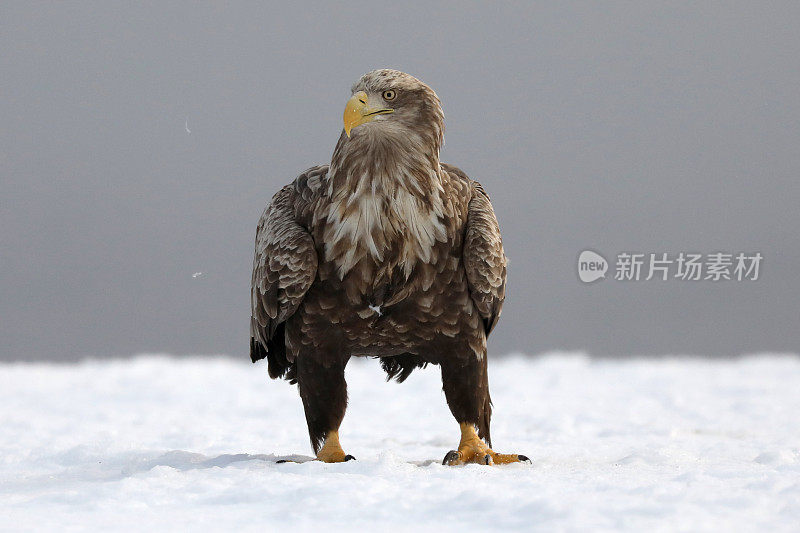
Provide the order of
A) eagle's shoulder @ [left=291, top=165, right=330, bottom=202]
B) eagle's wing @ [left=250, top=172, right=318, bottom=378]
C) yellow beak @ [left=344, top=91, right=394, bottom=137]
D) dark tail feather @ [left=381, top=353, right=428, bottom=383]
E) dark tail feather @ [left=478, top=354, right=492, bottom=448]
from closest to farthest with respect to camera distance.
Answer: yellow beak @ [left=344, top=91, right=394, bottom=137] → eagle's wing @ [left=250, top=172, right=318, bottom=378] → eagle's shoulder @ [left=291, top=165, right=330, bottom=202] → dark tail feather @ [left=478, top=354, right=492, bottom=448] → dark tail feather @ [left=381, top=353, right=428, bottom=383]

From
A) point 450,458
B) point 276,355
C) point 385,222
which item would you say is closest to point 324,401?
point 276,355

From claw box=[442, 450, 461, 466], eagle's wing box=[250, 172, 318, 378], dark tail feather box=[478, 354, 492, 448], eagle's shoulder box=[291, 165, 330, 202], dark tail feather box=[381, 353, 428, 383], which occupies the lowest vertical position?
claw box=[442, 450, 461, 466]

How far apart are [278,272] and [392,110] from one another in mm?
Answer: 1406

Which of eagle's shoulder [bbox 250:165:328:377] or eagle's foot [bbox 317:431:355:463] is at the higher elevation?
eagle's shoulder [bbox 250:165:328:377]

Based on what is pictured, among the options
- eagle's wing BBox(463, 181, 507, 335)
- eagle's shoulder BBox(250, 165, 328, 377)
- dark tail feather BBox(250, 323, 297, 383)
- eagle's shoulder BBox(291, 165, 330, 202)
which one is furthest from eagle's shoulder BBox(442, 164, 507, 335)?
dark tail feather BBox(250, 323, 297, 383)

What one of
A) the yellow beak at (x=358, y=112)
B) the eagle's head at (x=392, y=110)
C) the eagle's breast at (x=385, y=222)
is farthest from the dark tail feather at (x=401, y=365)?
the yellow beak at (x=358, y=112)

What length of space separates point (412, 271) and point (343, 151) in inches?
37.1

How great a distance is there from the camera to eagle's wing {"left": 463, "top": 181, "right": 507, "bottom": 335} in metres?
6.00

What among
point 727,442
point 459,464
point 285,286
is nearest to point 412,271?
point 285,286

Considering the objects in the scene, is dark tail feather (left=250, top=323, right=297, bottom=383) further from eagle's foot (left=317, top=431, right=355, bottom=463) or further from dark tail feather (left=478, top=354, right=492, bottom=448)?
dark tail feather (left=478, top=354, right=492, bottom=448)

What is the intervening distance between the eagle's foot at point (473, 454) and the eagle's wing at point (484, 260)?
2.88 feet

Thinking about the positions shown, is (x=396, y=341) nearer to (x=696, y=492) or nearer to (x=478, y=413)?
(x=478, y=413)

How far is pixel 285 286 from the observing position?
19.8 feet

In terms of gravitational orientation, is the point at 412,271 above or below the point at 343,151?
below
